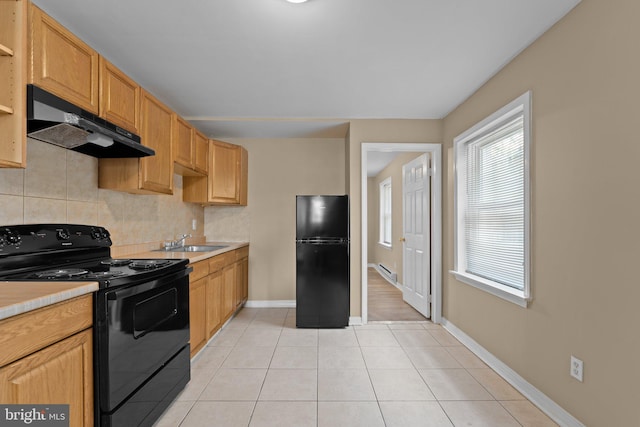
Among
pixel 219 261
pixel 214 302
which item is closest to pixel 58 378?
pixel 214 302

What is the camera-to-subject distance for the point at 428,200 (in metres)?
4.01

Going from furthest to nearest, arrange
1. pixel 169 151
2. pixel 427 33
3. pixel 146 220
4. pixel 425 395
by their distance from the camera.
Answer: pixel 146 220, pixel 169 151, pixel 425 395, pixel 427 33

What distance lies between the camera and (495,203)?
286 cm

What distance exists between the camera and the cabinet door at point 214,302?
121 inches

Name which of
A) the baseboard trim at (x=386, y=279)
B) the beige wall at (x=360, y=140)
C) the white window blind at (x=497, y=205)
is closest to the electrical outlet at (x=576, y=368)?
the white window blind at (x=497, y=205)

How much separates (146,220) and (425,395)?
2.85m

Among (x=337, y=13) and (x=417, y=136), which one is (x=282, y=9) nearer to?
(x=337, y=13)

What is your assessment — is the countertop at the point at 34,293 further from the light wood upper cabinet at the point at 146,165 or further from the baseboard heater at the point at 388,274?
the baseboard heater at the point at 388,274

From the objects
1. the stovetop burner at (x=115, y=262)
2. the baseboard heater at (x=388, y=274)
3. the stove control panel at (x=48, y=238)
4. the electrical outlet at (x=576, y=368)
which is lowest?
the baseboard heater at (x=388, y=274)

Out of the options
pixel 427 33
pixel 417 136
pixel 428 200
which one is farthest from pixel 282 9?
pixel 428 200

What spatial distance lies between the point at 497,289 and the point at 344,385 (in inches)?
Result: 56.1

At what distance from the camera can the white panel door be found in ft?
13.3

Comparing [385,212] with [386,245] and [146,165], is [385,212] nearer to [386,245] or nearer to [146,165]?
[386,245]

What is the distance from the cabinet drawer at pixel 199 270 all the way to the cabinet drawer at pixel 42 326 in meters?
1.18
